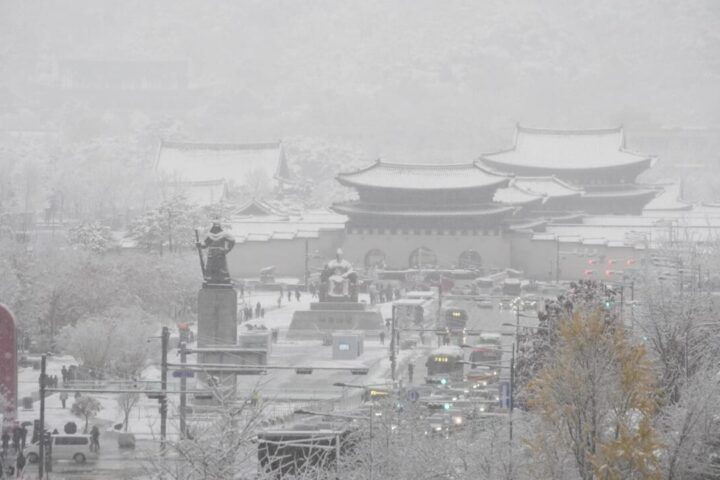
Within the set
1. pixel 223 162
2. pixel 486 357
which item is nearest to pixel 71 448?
pixel 486 357

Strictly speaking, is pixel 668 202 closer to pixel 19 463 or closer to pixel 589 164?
pixel 589 164

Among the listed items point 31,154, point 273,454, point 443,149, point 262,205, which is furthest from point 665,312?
point 443,149

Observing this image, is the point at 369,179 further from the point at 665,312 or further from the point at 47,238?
the point at 665,312

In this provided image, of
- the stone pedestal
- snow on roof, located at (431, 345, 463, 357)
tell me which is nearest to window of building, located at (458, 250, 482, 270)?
snow on roof, located at (431, 345, 463, 357)

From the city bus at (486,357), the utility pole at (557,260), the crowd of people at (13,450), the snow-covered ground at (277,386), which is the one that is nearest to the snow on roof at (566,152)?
the utility pole at (557,260)

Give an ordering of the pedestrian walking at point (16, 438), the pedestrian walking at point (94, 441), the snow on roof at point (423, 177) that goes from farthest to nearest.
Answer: the snow on roof at point (423, 177)
the pedestrian walking at point (94, 441)
the pedestrian walking at point (16, 438)

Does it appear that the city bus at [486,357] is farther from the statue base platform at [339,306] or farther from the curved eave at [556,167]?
the curved eave at [556,167]

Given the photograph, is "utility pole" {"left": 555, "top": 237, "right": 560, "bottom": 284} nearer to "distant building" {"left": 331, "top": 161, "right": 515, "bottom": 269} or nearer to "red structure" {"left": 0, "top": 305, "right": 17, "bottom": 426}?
"distant building" {"left": 331, "top": 161, "right": 515, "bottom": 269}
